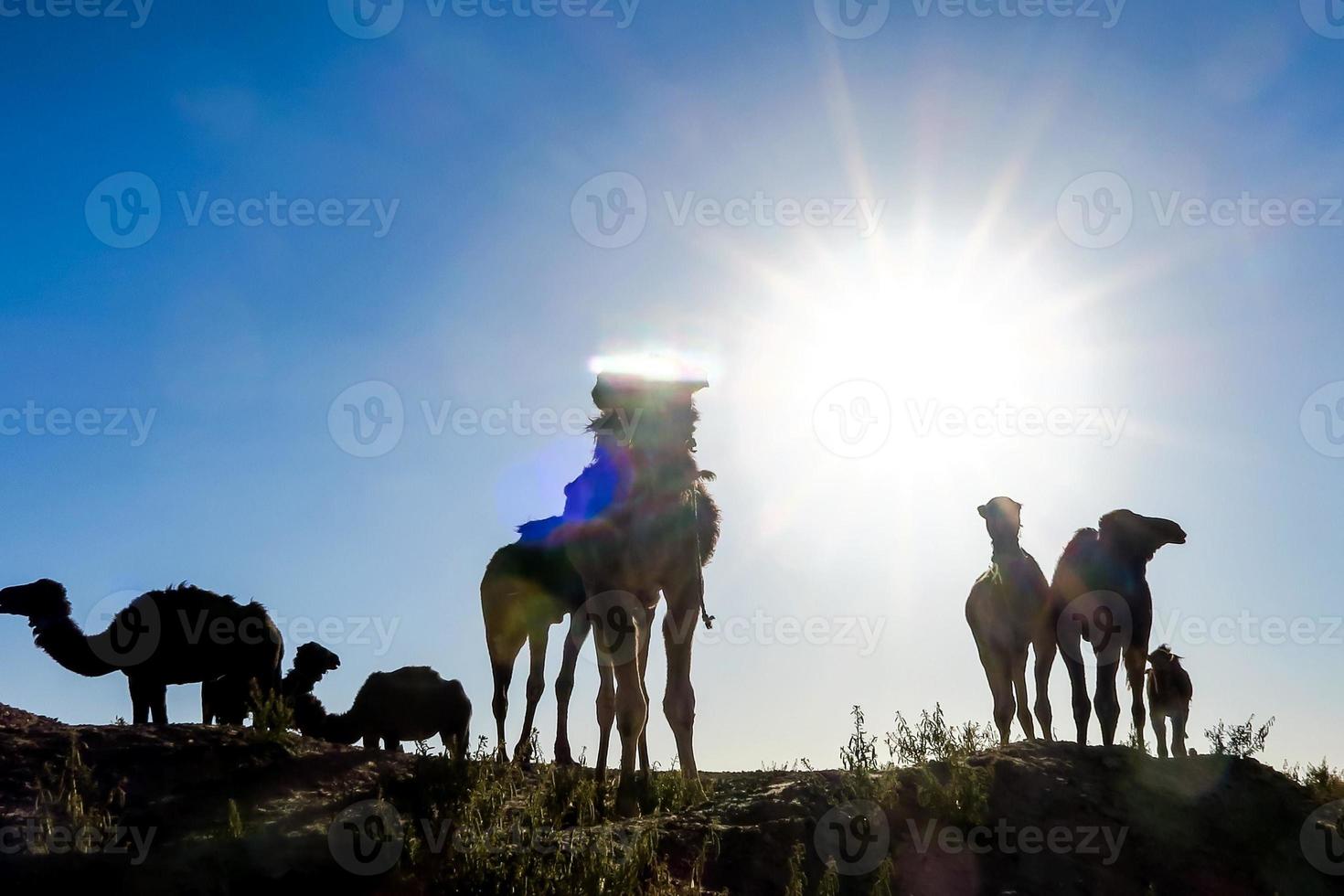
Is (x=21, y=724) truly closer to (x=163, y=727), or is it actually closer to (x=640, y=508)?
(x=163, y=727)

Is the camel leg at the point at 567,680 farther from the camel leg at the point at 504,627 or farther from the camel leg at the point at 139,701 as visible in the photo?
the camel leg at the point at 139,701

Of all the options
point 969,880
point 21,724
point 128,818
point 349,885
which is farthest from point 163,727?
point 969,880

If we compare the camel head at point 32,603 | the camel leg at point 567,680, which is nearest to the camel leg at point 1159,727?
the camel leg at point 567,680

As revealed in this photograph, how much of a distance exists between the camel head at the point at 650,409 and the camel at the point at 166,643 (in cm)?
697

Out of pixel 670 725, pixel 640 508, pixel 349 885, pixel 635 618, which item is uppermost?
pixel 640 508

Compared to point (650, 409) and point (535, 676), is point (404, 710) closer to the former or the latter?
point (535, 676)

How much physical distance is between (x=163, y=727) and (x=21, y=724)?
1.43m

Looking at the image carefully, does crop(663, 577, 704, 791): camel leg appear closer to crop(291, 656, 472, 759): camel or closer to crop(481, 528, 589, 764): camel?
crop(481, 528, 589, 764): camel

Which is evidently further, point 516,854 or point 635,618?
point 635,618

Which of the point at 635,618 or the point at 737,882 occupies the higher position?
the point at 635,618

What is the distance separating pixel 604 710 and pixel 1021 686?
6630 mm

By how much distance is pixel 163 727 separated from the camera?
834 centimetres

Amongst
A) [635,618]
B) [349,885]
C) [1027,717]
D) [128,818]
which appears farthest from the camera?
[1027,717]

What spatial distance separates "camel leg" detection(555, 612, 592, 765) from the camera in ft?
39.3
